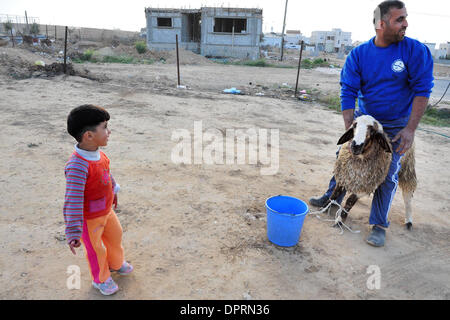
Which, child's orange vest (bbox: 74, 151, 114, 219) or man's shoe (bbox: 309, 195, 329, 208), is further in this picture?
man's shoe (bbox: 309, 195, 329, 208)

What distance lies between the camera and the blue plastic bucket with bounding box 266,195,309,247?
247 cm

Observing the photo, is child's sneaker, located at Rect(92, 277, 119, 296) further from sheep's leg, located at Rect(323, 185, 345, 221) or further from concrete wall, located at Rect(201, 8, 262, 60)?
concrete wall, located at Rect(201, 8, 262, 60)

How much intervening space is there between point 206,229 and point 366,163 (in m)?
1.68

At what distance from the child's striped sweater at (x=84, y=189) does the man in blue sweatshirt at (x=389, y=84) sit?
7.50 ft

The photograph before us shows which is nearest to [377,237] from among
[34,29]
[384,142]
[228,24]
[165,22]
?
[384,142]

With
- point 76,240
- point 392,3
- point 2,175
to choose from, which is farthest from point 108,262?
point 392,3

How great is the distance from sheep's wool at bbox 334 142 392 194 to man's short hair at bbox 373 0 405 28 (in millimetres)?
1105

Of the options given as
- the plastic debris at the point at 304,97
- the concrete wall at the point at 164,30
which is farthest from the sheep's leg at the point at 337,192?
the concrete wall at the point at 164,30

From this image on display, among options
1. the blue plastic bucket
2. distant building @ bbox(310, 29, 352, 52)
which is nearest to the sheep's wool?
the blue plastic bucket

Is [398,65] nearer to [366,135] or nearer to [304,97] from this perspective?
[366,135]

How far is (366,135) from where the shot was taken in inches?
99.7

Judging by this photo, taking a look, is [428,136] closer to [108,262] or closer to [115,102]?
[108,262]

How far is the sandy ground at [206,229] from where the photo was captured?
2.21 m
